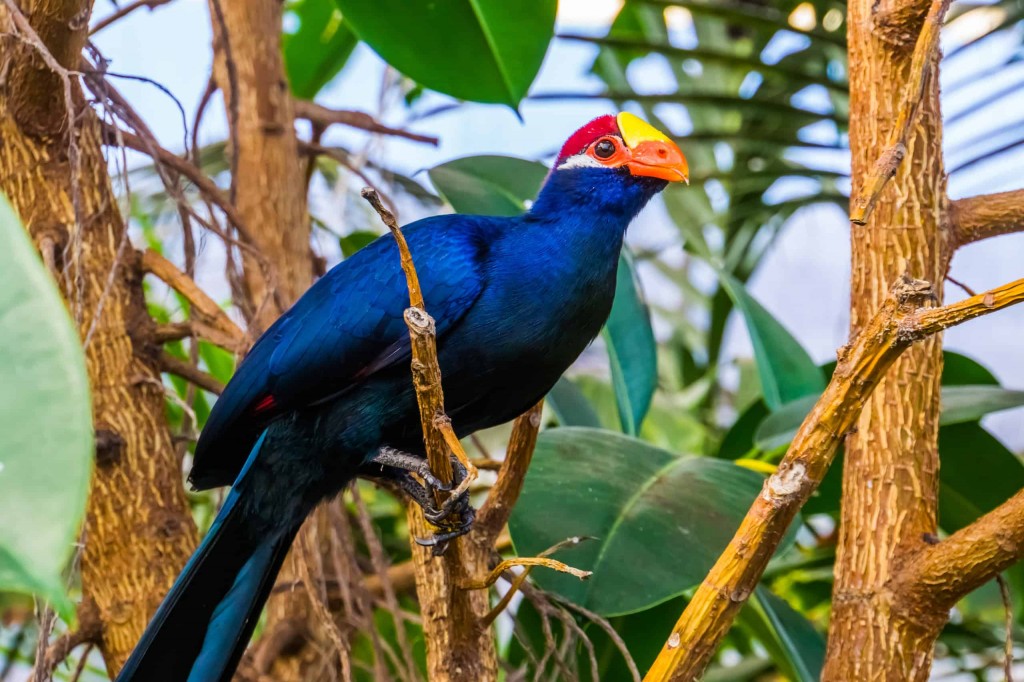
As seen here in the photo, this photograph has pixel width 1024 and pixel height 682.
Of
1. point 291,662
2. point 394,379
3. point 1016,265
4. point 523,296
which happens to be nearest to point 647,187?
point 523,296

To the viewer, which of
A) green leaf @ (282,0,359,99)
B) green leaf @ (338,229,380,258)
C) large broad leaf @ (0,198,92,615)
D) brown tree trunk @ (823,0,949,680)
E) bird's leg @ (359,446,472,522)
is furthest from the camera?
green leaf @ (282,0,359,99)

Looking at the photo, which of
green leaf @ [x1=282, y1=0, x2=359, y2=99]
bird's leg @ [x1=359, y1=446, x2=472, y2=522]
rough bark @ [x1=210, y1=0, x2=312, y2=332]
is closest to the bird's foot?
bird's leg @ [x1=359, y1=446, x2=472, y2=522]

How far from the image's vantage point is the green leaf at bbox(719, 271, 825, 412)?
1546 millimetres

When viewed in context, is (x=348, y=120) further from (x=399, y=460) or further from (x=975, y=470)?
(x=975, y=470)

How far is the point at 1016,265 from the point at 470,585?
9.06 ft

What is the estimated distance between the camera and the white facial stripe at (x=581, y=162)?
1232 mm

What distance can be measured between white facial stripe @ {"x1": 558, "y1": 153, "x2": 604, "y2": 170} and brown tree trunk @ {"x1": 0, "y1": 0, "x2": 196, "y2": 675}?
544 mm

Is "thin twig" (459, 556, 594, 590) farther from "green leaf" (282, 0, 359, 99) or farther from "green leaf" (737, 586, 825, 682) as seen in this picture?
"green leaf" (282, 0, 359, 99)

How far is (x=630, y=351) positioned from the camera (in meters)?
1.56

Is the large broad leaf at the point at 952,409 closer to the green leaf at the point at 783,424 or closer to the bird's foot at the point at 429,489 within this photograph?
the green leaf at the point at 783,424

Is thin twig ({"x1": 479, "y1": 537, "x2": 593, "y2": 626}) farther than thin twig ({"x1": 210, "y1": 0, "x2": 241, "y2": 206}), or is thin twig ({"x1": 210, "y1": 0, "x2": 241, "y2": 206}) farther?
thin twig ({"x1": 210, "y1": 0, "x2": 241, "y2": 206})

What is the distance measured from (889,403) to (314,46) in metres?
1.34

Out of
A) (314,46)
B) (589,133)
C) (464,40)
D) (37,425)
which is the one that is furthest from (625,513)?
(314,46)

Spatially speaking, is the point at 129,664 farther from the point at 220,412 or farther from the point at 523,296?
the point at 523,296
